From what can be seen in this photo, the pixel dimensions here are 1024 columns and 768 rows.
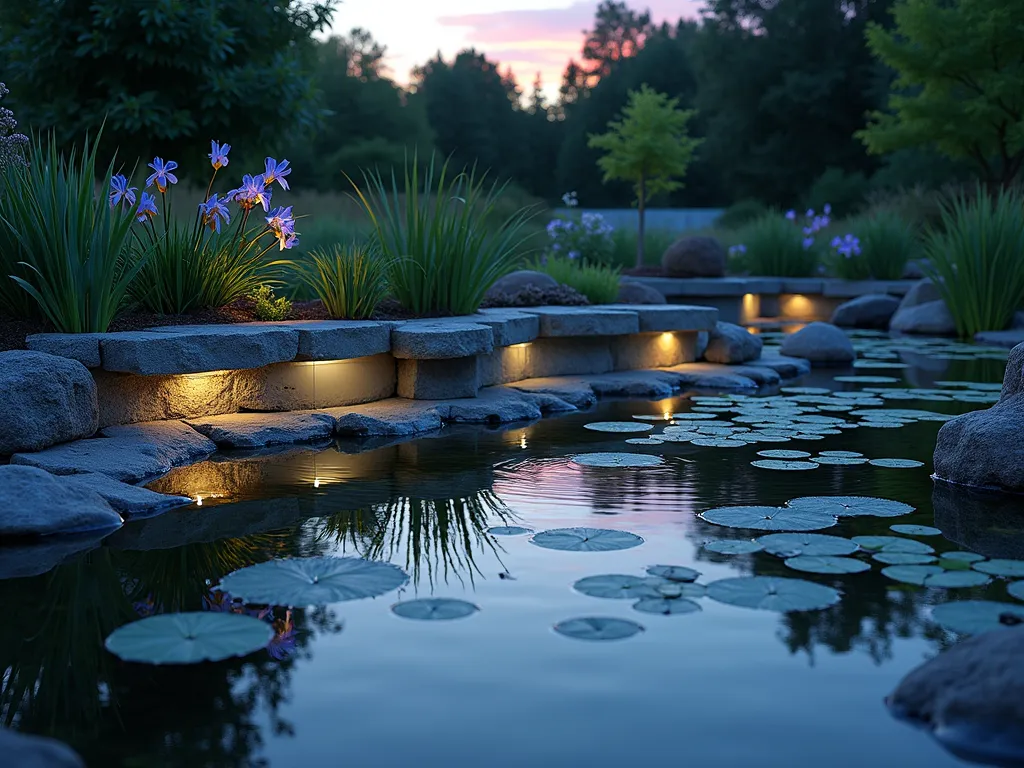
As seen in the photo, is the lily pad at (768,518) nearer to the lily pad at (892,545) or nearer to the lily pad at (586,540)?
the lily pad at (892,545)

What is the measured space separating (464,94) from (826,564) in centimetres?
4508

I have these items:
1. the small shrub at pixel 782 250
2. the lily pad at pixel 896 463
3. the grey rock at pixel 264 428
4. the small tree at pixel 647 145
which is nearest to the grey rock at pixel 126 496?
the grey rock at pixel 264 428

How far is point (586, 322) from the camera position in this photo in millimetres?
7047

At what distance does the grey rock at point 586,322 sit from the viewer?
6992 mm

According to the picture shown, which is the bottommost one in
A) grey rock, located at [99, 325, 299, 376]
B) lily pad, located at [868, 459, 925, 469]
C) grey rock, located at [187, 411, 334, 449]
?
lily pad, located at [868, 459, 925, 469]

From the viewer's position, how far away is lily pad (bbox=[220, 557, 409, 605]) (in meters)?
2.80

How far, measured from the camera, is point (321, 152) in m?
35.7

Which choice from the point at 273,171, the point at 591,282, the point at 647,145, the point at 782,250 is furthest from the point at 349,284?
the point at 647,145

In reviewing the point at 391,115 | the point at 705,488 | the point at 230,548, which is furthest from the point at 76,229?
the point at 391,115

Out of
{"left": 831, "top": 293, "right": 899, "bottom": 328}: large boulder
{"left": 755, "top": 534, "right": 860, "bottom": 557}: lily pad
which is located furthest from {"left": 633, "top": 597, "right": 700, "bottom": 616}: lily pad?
{"left": 831, "top": 293, "right": 899, "bottom": 328}: large boulder

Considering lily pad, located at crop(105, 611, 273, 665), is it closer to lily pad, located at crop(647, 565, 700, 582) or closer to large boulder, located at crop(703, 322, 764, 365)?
lily pad, located at crop(647, 565, 700, 582)

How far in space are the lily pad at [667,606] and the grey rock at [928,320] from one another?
9864 millimetres

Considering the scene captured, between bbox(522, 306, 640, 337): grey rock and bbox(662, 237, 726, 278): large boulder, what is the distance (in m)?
6.62

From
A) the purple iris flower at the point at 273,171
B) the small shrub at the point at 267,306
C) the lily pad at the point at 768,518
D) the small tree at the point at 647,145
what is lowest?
the lily pad at the point at 768,518
